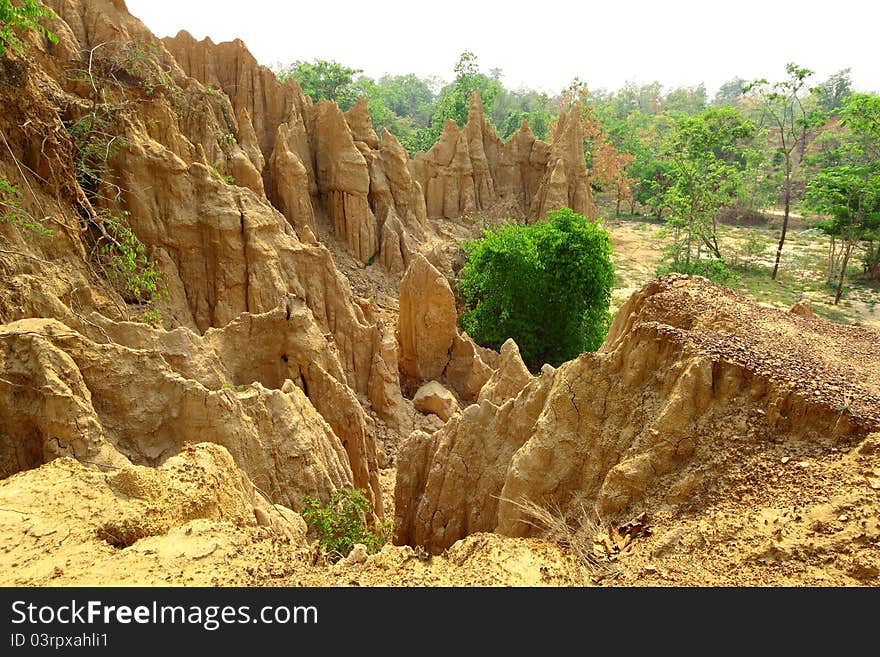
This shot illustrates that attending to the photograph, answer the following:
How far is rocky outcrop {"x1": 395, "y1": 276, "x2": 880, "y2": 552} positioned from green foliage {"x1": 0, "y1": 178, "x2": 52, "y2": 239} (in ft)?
21.3

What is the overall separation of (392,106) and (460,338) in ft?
225

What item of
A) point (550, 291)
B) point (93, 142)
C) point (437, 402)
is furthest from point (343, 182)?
point (93, 142)

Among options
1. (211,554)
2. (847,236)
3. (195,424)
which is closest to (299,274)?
(195,424)

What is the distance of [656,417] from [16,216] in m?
8.57

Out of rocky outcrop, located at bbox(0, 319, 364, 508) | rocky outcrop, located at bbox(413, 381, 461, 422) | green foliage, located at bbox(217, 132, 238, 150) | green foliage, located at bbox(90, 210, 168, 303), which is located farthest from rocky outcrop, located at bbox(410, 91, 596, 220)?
rocky outcrop, located at bbox(0, 319, 364, 508)

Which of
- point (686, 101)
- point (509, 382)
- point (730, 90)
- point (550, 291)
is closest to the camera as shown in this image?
point (509, 382)

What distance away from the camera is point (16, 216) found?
690cm

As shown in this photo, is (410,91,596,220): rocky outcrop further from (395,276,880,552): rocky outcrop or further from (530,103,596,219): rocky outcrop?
(395,276,880,552): rocky outcrop

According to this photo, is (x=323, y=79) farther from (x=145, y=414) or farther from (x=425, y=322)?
(x=145, y=414)

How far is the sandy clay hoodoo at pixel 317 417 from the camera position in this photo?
420 centimetres

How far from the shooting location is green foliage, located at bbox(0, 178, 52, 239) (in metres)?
6.70

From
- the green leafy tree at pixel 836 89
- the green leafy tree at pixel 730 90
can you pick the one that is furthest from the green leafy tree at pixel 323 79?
the green leafy tree at pixel 730 90

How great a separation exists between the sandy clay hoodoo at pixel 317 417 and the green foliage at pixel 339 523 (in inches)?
12.7

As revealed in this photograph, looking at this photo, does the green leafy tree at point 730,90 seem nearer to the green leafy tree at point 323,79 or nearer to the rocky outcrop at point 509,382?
the green leafy tree at point 323,79
